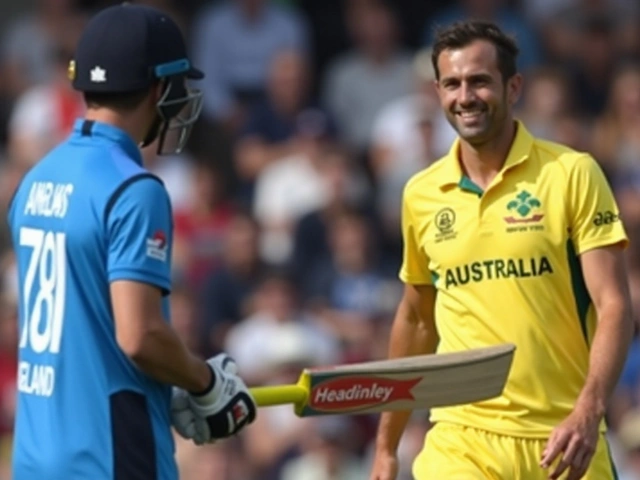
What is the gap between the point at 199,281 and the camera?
451 inches

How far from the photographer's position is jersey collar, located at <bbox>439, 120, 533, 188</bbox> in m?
6.13

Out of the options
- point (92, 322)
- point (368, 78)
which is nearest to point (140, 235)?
point (92, 322)

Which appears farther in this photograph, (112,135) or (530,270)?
(530,270)

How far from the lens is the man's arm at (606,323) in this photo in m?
5.74

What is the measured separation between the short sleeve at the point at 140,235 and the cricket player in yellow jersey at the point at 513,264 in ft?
3.88

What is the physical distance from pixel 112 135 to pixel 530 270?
54.4 inches

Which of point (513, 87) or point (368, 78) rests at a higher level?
point (513, 87)

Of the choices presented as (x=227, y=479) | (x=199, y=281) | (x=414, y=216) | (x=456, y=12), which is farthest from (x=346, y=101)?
(x=414, y=216)

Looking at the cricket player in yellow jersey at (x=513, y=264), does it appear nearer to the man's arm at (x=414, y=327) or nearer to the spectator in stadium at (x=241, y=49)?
the man's arm at (x=414, y=327)

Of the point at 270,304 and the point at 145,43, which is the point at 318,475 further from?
the point at 145,43

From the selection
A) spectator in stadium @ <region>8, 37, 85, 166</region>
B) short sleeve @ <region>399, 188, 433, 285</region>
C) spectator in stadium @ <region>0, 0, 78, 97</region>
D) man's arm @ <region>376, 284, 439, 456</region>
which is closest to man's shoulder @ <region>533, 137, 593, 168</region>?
short sleeve @ <region>399, 188, 433, 285</region>

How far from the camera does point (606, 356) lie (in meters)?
5.79

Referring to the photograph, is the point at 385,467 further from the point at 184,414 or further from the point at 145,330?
the point at 145,330

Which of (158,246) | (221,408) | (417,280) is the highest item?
(158,246)
